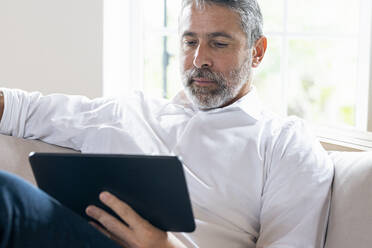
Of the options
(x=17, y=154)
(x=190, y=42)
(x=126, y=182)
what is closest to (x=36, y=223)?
(x=126, y=182)

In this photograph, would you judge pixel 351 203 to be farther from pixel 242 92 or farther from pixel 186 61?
pixel 186 61

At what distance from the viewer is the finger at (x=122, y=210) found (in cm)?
130

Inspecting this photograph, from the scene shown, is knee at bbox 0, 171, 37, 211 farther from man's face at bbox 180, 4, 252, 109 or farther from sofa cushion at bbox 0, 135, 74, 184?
man's face at bbox 180, 4, 252, 109

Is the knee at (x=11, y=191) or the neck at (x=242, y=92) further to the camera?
the neck at (x=242, y=92)

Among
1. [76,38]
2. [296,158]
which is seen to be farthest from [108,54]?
[296,158]

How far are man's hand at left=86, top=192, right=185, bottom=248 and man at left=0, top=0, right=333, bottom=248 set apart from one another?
0.03 m

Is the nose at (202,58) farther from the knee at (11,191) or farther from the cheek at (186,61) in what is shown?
the knee at (11,191)

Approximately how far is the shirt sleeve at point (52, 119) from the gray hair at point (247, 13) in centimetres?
45

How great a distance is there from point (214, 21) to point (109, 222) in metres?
0.77

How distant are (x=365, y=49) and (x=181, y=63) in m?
1.50

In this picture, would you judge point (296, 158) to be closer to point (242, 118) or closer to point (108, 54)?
point (242, 118)

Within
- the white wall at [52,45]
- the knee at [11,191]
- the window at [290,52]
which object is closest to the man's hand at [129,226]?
the knee at [11,191]

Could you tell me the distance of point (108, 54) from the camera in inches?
111

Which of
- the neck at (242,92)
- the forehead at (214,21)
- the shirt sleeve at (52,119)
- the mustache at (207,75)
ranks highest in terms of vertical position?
the forehead at (214,21)
